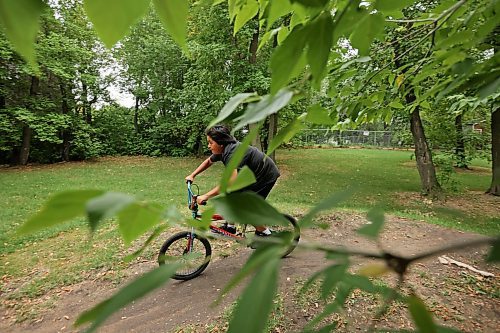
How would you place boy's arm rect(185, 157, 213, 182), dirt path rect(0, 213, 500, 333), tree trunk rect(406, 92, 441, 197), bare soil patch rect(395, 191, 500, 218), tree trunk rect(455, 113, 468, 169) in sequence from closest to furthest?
dirt path rect(0, 213, 500, 333), boy's arm rect(185, 157, 213, 182), bare soil patch rect(395, 191, 500, 218), tree trunk rect(455, 113, 468, 169), tree trunk rect(406, 92, 441, 197)

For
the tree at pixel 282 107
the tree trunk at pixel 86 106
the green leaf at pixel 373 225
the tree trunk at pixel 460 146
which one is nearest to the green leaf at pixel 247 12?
the tree at pixel 282 107

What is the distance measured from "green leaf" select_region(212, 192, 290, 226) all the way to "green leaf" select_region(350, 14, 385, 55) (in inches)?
19.7

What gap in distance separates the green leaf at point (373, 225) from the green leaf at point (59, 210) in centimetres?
32

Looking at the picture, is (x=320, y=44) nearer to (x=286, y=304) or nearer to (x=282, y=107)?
(x=282, y=107)

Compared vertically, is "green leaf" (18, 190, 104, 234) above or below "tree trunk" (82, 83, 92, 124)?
below

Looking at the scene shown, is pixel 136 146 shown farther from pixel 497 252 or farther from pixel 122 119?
pixel 497 252

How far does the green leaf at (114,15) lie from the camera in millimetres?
297

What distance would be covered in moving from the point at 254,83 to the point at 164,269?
44.0ft

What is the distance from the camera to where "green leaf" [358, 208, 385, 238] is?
1.31ft

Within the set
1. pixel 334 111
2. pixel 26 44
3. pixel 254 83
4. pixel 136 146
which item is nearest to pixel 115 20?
pixel 26 44

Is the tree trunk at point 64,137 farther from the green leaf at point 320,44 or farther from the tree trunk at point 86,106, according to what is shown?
the green leaf at point 320,44

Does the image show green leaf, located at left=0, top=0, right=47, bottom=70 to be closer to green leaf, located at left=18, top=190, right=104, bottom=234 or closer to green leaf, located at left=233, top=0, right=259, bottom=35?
green leaf, located at left=18, top=190, right=104, bottom=234

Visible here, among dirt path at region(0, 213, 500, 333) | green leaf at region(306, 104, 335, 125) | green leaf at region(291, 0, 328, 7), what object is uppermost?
green leaf at region(291, 0, 328, 7)

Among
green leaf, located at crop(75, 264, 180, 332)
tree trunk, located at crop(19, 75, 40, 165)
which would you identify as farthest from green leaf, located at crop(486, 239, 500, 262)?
tree trunk, located at crop(19, 75, 40, 165)
